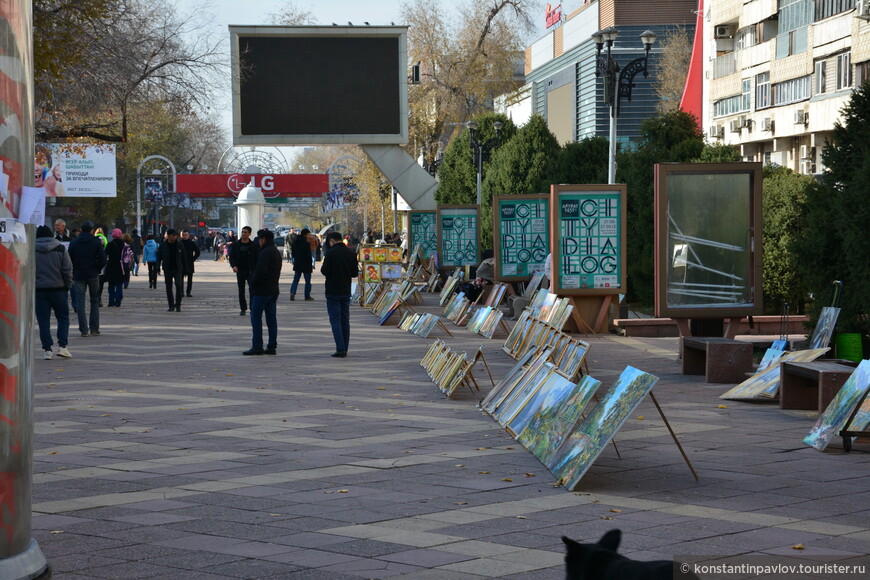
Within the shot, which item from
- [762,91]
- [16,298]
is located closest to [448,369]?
[16,298]

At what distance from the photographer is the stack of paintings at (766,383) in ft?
39.8

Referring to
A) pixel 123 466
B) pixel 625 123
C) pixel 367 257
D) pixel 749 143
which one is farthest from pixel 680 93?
pixel 123 466

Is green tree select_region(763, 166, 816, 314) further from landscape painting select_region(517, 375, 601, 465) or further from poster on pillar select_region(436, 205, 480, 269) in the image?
landscape painting select_region(517, 375, 601, 465)

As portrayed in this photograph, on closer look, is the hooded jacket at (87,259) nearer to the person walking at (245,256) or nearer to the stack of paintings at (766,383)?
the person walking at (245,256)

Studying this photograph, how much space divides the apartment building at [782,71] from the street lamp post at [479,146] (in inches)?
404

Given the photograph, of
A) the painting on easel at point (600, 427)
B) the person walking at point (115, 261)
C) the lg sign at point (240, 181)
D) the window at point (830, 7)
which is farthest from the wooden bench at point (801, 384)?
the lg sign at point (240, 181)

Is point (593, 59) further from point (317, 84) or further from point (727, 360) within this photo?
point (727, 360)

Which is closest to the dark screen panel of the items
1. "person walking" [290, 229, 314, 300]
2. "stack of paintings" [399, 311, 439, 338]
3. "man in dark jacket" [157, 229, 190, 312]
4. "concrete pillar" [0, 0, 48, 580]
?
"person walking" [290, 229, 314, 300]

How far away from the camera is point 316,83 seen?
40.7 m

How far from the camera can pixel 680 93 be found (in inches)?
2768

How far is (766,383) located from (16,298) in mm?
8750

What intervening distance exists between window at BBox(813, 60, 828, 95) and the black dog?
40.2m

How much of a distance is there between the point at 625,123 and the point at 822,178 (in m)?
57.2

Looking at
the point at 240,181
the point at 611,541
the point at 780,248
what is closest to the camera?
the point at 611,541
